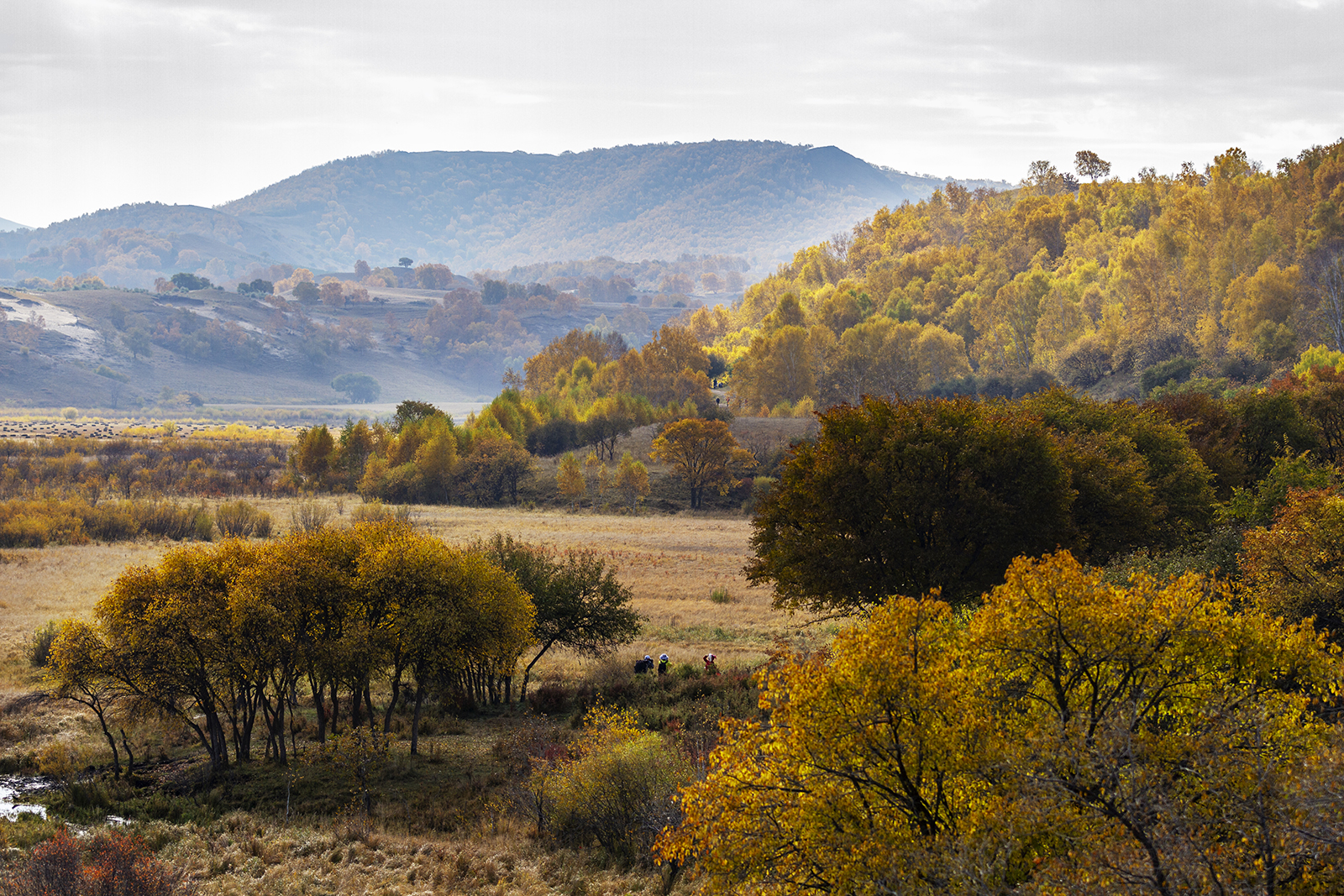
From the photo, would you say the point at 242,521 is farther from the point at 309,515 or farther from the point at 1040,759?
the point at 1040,759

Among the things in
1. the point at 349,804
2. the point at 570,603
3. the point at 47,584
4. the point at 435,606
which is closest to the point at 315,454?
the point at 47,584

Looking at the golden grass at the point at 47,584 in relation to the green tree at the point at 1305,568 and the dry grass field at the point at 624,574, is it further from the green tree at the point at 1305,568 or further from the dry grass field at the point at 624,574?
the green tree at the point at 1305,568

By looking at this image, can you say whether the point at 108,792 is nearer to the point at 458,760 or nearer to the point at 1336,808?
the point at 458,760

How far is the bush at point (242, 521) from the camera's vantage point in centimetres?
7638

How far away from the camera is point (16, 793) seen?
2678 centimetres

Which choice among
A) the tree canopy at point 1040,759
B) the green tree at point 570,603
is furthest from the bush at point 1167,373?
the tree canopy at point 1040,759

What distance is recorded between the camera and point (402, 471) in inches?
3989

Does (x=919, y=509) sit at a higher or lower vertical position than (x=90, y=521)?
higher

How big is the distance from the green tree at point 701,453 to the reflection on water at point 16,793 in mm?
73260

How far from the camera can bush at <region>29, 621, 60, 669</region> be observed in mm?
39219

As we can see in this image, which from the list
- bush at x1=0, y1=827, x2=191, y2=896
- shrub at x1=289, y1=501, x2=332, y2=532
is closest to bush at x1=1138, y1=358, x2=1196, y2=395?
shrub at x1=289, y1=501, x2=332, y2=532

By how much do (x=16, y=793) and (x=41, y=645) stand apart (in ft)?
50.0

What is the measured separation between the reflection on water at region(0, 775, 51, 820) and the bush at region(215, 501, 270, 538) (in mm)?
48176

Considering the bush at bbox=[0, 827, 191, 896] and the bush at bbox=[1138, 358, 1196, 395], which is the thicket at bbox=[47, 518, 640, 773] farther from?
the bush at bbox=[1138, 358, 1196, 395]
